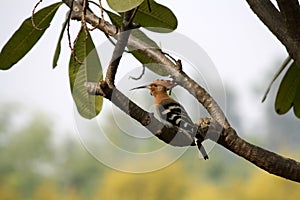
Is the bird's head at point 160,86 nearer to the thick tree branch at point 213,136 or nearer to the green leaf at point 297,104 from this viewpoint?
the thick tree branch at point 213,136

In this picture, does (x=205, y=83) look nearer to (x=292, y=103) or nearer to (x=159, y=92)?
(x=159, y=92)

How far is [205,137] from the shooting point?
59 cm

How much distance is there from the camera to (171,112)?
2.26 feet

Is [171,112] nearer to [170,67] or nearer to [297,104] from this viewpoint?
[170,67]

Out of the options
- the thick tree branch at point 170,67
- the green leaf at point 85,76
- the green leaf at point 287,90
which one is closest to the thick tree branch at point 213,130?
the thick tree branch at point 170,67

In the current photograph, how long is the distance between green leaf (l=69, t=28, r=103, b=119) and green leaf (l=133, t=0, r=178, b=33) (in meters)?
0.06

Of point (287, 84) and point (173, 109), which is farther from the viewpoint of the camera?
point (287, 84)

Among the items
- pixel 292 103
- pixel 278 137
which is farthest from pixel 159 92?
pixel 278 137

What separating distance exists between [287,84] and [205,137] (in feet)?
1.15

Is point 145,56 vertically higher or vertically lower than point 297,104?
higher

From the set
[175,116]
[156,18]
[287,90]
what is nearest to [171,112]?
[175,116]

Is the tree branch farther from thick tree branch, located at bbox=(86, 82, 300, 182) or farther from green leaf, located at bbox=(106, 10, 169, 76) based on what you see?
green leaf, located at bbox=(106, 10, 169, 76)

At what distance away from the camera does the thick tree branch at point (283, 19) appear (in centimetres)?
58

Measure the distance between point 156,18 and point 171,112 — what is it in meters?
0.14
